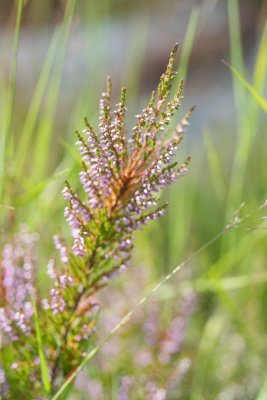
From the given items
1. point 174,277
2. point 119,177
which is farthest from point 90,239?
point 174,277

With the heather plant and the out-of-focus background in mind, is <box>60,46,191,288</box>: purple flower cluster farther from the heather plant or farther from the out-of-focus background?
the out-of-focus background

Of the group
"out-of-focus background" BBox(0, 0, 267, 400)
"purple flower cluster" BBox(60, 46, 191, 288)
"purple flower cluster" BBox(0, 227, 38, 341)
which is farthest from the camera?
"out-of-focus background" BBox(0, 0, 267, 400)

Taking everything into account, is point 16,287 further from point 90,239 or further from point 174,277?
point 174,277

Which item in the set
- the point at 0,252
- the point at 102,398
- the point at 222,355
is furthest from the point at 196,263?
the point at 0,252

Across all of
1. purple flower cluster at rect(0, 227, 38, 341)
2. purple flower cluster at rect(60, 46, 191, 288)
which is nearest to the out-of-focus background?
purple flower cluster at rect(0, 227, 38, 341)

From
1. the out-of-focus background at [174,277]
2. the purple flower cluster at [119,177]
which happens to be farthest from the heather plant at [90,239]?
the out-of-focus background at [174,277]

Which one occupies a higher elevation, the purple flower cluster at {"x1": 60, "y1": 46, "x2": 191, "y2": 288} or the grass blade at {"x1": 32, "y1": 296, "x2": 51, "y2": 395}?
the purple flower cluster at {"x1": 60, "y1": 46, "x2": 191, "y2": 288}

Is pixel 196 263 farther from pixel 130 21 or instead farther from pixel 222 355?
pixel 130 21
